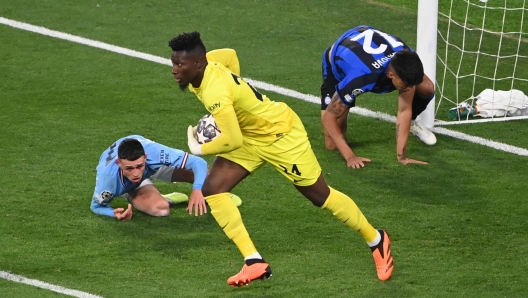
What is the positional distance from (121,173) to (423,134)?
3.18 metres

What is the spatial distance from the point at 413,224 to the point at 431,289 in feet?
3.78

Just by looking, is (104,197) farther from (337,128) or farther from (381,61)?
(381,61)

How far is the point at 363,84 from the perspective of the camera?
889 cm

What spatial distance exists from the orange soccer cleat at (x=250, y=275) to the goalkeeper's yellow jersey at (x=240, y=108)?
81cm

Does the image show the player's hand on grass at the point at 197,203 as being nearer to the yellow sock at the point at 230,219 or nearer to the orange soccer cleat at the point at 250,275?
the yellow sock at the point at 230,219

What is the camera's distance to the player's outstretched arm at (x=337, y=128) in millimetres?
9031

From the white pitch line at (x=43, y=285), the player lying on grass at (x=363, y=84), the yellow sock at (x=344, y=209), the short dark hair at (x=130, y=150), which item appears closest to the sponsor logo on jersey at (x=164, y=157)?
the short dark hair at (x=130, y=150)

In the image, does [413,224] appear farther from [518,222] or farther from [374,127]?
[374,127]

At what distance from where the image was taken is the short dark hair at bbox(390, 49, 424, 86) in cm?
820

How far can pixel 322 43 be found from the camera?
1227 centimetres

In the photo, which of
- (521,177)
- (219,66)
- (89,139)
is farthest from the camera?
(89,139)

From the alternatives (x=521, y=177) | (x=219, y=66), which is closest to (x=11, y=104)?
(x=219, y=66)

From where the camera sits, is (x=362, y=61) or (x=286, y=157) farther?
(x=362, y=61)

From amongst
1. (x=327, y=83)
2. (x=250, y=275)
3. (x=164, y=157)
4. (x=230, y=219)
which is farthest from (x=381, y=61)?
(x=250, y=275)
